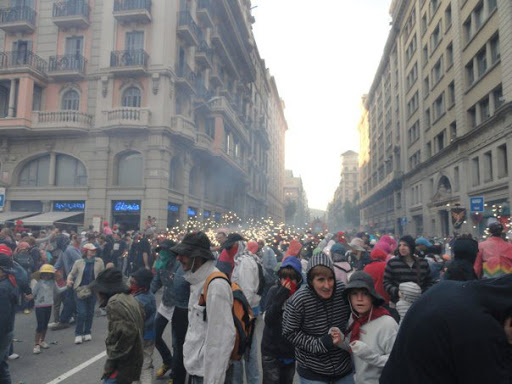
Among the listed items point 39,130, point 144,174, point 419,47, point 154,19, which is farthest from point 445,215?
point 39,130

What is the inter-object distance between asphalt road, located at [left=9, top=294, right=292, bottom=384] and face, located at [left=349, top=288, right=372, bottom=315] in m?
3.49

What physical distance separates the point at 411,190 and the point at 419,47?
13851mm

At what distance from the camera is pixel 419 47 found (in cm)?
3538

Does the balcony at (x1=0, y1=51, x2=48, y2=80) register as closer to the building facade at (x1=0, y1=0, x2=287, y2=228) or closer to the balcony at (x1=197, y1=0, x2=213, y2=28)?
the building facade at (x1=0, y1=0, x2=287, y2=228)

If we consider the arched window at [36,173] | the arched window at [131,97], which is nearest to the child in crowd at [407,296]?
the arched window at [131,97]

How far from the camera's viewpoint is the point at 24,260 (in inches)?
384

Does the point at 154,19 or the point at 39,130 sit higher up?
the point at 154,19

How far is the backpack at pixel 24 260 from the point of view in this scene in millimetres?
9688

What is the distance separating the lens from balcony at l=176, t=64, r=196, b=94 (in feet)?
76.6

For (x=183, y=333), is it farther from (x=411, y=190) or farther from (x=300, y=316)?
(x=411, y=190)

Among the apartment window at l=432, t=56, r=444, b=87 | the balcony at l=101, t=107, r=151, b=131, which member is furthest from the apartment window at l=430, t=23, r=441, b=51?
the balcony at l=101, t=107, r=151, b=131

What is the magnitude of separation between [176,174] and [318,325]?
2177cm

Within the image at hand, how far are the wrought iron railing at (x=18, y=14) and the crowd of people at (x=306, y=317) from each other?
72.2 ft

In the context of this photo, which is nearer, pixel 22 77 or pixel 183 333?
pixel 183 333
